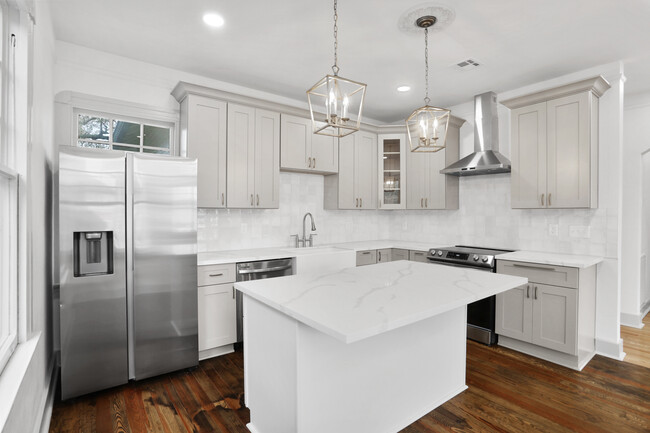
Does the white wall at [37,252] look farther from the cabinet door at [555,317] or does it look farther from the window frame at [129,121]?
the cabinet door at [555,317]

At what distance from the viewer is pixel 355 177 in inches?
177

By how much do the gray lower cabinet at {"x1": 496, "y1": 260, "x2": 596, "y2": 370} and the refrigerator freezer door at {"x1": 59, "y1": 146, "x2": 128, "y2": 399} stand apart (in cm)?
340

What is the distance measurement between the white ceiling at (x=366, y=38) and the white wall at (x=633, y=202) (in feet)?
1.24

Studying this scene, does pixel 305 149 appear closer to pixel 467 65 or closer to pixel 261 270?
pixel 261 270

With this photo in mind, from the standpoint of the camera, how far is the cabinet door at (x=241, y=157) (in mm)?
3447

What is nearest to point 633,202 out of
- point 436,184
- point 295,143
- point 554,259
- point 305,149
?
point 554,259

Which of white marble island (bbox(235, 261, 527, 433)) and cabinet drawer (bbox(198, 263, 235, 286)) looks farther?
cabinet drawer (bbox(198, 263, 235, 286))

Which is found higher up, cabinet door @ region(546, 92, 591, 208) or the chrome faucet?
cabinet door @ region(546, 92, 591, 208)

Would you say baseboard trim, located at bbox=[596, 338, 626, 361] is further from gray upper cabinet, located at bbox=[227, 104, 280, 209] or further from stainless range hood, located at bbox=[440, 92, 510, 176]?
gray upper cabinet, located at bbox=[227, 104, 280, 209]

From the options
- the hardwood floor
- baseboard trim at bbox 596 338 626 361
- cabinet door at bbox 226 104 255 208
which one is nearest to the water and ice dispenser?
cabinet door at bbox 226 104 255 208

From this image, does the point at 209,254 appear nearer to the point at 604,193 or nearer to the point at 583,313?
the point at 583,313

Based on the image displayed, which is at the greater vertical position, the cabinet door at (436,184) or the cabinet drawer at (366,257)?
the cabinet door at (436,184)

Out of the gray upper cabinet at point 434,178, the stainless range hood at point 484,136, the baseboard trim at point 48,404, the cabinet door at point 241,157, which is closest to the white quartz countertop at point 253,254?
the cabinet door at point 241,157

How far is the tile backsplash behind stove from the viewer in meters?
3.47
